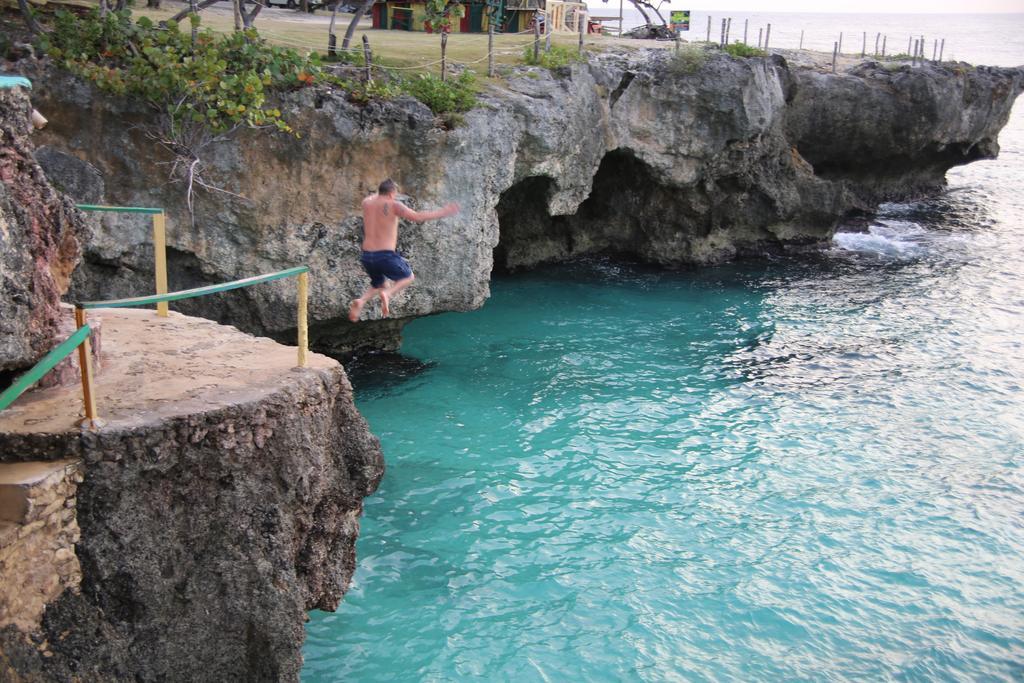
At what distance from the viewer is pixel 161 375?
781cm

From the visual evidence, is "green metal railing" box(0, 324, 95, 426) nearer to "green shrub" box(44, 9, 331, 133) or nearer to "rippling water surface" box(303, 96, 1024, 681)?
"rippling water surface" box(303, 96, 1024, 681)

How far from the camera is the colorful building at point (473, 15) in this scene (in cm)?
2597

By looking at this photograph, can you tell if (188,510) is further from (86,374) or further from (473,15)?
(473,15)

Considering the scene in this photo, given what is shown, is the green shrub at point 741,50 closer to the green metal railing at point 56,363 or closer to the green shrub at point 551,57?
the green shrub at point 551,57

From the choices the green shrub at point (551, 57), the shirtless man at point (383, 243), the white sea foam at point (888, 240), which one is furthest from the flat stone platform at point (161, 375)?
the white sea foam at point (888, 240)

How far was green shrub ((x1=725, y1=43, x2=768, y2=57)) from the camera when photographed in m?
22.5

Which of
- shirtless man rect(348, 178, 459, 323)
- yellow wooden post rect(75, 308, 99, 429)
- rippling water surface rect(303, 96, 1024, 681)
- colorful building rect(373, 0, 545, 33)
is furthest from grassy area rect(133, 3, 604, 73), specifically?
yellow wooden post rect(75, 308, 99, 429)

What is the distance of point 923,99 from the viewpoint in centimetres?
2766

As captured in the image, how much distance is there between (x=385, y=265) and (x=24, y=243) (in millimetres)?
4556

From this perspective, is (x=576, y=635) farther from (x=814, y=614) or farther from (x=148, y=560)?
(x=148, y=560)

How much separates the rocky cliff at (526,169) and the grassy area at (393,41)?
1549 millimetres

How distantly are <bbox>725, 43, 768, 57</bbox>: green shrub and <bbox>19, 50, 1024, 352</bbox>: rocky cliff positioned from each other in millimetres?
265

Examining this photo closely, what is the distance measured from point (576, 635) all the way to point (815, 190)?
18.4 metres

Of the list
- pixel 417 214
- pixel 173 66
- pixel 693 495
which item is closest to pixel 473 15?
pixel 173 66
